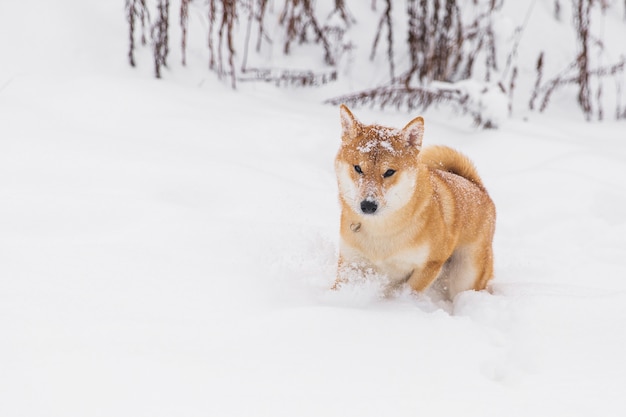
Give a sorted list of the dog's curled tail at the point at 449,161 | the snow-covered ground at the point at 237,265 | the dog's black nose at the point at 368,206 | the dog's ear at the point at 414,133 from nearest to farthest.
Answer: the snow-covered ground at the point at 237,265 → the dog's black nose at the point at 368,206 → the dog's ear at the point at 414,133 → the dog's curled tail at the point at 449,161

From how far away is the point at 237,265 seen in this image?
9.84 feet

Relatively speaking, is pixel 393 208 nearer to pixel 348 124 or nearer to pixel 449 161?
pixel 348 124

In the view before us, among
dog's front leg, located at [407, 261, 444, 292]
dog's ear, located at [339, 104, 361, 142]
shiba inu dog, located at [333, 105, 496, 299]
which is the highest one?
dog's ear, located at [339, 104, 361, 142]

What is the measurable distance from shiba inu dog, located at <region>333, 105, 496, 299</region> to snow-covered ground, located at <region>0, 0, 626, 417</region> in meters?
0.15

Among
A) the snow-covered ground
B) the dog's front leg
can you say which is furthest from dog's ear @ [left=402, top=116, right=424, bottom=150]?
the snow-covered ground

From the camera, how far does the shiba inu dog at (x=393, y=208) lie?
2887mm

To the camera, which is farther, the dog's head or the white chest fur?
the white chest fur

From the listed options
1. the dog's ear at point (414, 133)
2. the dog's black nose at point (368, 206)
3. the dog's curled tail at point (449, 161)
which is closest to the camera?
the dog's black nose at point (368, 206)

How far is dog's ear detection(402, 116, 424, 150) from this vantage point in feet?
9.76

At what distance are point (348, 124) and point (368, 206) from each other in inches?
19.0

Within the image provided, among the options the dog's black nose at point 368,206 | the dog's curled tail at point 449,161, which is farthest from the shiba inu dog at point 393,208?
the dog's curled tail at point 449,161

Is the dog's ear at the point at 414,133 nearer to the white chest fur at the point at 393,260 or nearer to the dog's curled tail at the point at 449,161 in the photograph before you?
the white chest fur at the point at 393,260

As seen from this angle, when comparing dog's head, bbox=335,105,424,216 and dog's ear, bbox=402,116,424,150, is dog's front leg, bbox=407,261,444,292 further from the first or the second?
dog's ear, bbox=402,116,424,150

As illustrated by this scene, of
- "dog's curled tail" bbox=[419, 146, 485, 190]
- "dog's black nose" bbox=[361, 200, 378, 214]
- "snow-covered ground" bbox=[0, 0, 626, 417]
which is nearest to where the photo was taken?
"snow-covered ground" bbox=[0, 0, 626, 417]
